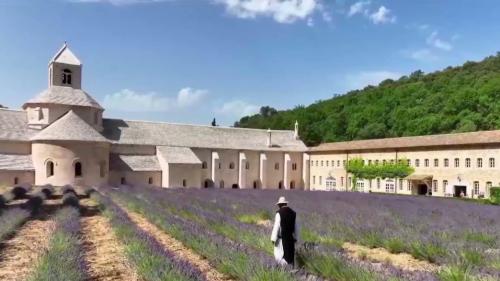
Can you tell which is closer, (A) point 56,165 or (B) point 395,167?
(A) point 56,165

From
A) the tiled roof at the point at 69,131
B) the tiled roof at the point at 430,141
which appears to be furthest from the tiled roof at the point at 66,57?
the tiled roof at the point at 430,141

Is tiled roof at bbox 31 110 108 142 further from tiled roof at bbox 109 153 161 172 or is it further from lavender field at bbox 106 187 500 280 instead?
lavender field at bbox 106 187 500 280

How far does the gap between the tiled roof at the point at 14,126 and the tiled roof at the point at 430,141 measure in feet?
97.1

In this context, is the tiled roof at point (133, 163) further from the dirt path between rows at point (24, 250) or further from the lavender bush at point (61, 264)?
the lavender bush at point (61, 264)

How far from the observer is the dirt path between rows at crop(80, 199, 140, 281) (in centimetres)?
753

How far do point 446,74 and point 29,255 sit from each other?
68732 mm

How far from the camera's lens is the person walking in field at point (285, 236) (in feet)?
23.3

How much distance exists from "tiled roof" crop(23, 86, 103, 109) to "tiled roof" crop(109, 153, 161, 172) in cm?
514

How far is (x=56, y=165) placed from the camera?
3528cm

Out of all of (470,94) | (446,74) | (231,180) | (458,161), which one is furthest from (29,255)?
(446,74)

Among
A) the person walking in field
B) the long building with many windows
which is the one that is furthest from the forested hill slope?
the person walking in field

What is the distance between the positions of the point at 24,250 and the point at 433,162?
33.9m

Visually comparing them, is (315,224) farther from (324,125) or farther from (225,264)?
(324,125)

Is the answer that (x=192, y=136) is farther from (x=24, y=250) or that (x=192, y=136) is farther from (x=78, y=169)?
(x=24, y=250)
